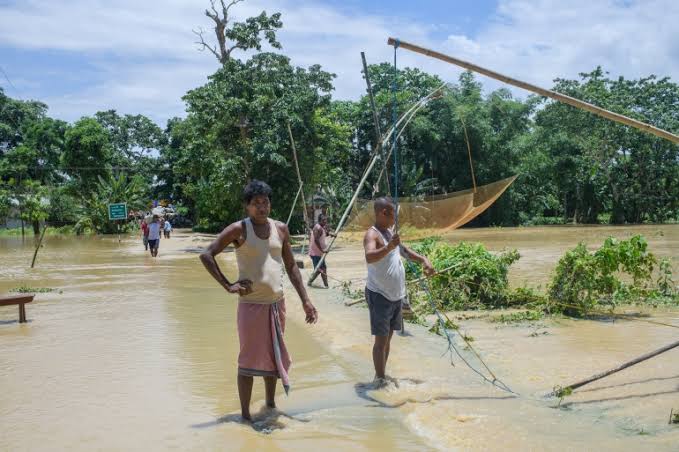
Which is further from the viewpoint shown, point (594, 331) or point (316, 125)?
point (316, 125)

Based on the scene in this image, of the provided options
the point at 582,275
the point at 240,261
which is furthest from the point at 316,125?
the point at 240,261

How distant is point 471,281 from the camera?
8852mm

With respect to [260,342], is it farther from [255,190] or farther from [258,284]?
[255,190]

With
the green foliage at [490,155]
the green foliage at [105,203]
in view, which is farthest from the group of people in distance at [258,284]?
the green foliage at [105,203]

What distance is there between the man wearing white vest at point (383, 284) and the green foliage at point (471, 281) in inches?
144

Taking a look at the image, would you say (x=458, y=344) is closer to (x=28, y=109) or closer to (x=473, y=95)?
(x=473, y=95)

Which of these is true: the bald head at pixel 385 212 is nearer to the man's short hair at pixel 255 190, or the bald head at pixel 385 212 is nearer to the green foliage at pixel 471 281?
the man's short hair at pixel 255 190

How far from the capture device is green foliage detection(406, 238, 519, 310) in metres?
8.78

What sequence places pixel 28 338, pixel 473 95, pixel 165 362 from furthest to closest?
1. pixel 473 95
2. pixel 28 338
3. pixel 165 362

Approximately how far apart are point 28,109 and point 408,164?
30.1m

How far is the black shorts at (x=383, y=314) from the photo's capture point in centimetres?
500

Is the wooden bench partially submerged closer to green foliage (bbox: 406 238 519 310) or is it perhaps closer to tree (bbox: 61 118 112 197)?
green foliage (bbox: 406 238 519 310)

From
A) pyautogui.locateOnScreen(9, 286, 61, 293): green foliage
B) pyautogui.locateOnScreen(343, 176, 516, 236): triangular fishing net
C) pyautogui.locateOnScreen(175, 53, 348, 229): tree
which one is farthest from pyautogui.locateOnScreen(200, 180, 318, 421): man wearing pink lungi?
pyautogui.locateOnScreen(175, 53, 348, 229): tree

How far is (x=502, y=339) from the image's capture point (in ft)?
22.9
